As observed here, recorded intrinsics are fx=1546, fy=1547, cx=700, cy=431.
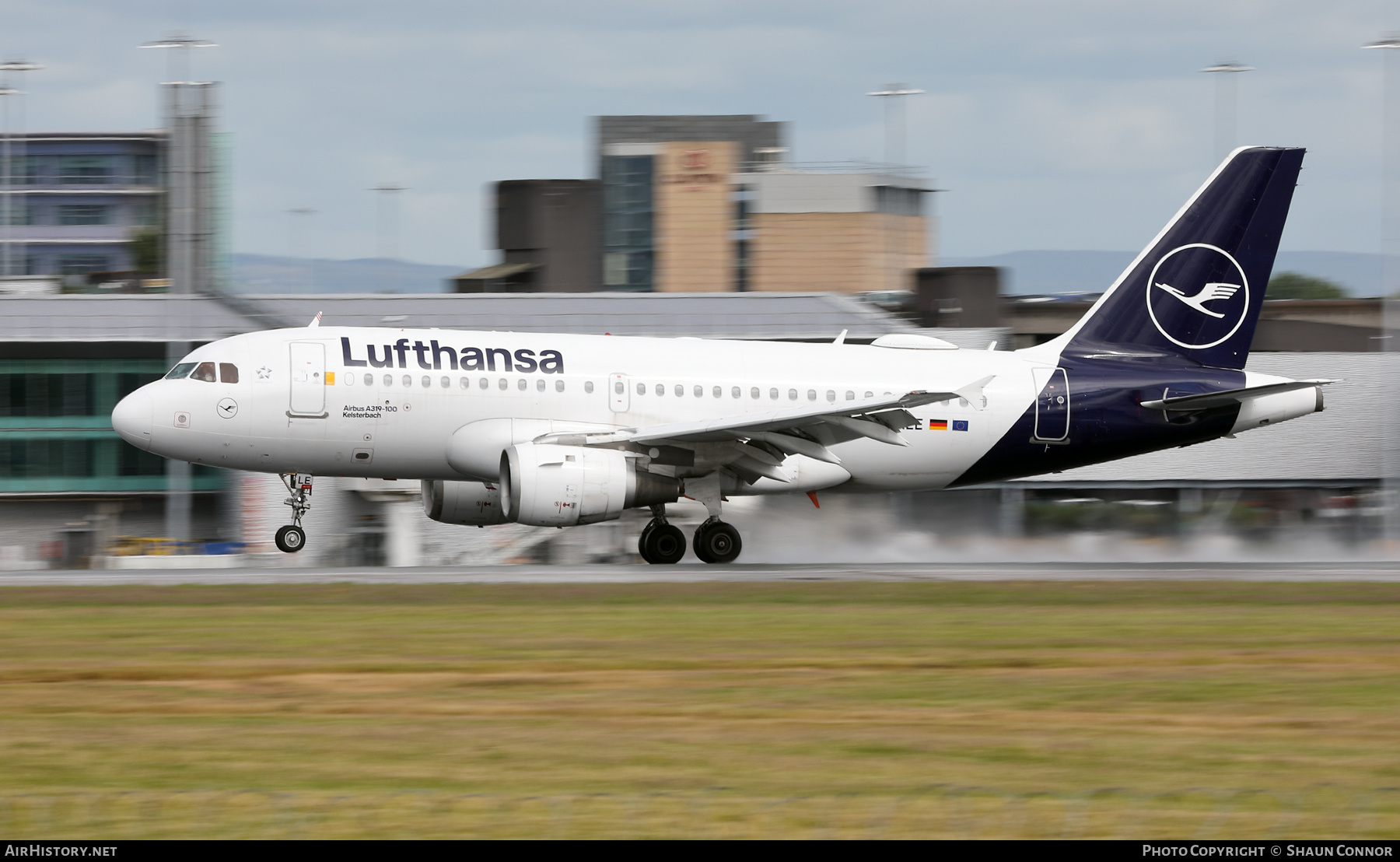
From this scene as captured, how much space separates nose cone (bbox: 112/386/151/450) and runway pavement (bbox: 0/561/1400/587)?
2.15 m

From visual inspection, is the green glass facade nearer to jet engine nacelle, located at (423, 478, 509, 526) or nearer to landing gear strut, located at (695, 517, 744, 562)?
jet engine nacelle, located at (423, 478, 509, 526)

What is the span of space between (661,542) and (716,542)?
3.02 feet

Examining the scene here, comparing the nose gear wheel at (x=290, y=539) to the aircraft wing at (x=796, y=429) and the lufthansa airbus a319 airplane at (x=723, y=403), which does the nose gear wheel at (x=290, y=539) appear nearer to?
the lufthansa airbus a319 airplane at (x=723, y=403)

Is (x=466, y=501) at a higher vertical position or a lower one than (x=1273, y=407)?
lower

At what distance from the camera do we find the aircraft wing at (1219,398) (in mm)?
26891

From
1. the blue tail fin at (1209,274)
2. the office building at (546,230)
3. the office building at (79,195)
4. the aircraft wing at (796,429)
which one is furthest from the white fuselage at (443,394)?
the office building at (79,195)

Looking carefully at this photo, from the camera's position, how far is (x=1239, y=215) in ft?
94.6

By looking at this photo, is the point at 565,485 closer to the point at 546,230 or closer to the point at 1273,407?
the point at 1273,407

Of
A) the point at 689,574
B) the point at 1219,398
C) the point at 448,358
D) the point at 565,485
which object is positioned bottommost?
the point at 689,574

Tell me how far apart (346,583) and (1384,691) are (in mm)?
13460

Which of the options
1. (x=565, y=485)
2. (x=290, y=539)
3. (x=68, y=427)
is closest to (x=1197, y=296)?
(x=565, y=485)

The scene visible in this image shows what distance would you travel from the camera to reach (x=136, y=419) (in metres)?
24.4

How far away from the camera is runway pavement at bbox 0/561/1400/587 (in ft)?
72.6

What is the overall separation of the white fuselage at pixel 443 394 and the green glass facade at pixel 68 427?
19.1 metres
